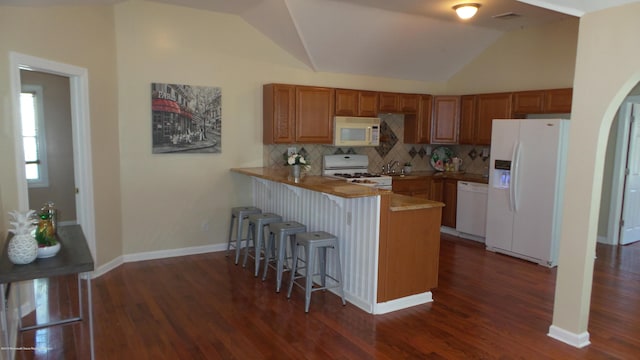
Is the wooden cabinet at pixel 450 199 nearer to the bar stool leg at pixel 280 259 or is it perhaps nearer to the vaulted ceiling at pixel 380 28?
the vaulted ceiling at pixel 380 28

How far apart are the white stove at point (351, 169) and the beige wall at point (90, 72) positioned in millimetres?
2747

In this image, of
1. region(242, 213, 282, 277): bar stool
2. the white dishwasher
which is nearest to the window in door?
region(242, 213, 282, 277): bar stool

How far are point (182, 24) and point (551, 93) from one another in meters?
4.55

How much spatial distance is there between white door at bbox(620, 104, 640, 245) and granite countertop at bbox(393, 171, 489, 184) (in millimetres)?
1946

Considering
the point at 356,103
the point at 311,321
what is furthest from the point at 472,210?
the point at 311,321

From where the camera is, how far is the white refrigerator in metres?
5.05

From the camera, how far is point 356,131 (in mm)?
6117

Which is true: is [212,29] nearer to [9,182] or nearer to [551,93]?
[9,182]

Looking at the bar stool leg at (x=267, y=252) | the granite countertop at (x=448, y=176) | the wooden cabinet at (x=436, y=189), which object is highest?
the granite countertop at (x=448, y=176)

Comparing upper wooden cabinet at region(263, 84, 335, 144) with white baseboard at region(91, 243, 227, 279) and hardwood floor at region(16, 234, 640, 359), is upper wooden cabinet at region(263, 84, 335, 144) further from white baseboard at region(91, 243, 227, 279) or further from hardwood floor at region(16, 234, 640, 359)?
hardwood floor at region(16, 234, 640, 359)

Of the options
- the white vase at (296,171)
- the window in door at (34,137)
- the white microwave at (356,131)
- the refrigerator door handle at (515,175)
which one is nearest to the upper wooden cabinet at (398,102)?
the white microwave at (356,131)

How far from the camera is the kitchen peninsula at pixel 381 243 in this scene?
368 centimetres

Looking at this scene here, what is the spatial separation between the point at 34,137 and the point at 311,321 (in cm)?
499

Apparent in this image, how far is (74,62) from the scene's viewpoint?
13.3ft
